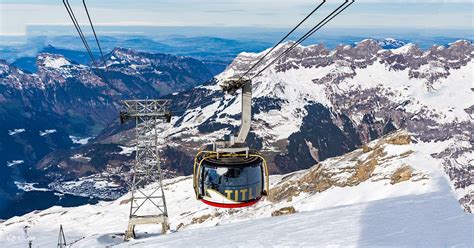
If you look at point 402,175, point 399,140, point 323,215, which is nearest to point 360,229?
point 323,215

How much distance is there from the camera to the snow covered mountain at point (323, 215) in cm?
3103

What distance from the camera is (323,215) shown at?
40719 mm

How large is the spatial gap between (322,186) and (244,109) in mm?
116335

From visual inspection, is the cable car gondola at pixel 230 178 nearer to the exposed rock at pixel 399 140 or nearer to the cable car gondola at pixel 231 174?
the cable car gondola at pixel 231 174

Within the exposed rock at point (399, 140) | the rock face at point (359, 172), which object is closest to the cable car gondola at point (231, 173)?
the rock face at point (359, 172)

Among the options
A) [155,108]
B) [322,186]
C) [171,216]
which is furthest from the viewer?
[171,216]

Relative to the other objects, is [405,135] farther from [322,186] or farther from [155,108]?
[155,108]

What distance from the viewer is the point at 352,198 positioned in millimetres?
115250

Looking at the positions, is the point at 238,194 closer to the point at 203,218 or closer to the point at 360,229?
the point at 360,229

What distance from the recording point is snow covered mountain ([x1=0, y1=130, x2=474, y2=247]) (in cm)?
3103

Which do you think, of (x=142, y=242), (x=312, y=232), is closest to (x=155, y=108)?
(x=142, y=242)

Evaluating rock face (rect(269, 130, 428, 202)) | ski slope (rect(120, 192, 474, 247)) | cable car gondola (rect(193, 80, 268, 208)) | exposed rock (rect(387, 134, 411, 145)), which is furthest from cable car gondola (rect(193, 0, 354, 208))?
exposed rock (rect(387, 134, 411, 145))

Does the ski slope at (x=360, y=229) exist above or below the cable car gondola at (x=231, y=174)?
below

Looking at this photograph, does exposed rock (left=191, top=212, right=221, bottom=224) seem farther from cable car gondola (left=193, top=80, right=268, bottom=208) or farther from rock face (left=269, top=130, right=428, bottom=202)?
cable car gondola (left=193, top=80, right=268, bottom=208)
